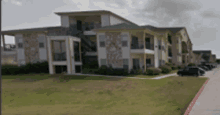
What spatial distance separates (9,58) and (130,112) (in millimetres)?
28733

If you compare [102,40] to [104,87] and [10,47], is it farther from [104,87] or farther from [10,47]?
[10,47]

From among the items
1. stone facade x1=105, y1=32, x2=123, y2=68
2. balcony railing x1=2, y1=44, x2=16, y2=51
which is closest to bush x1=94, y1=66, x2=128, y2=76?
stone facade x1=105, y1=32, x2=123, y2=68

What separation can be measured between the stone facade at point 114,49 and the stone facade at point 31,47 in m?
14.2

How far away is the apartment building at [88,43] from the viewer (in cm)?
2071

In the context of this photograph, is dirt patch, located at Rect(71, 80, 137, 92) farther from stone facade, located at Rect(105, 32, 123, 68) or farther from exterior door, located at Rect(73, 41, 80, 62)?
exterior door, located at Rect(73, 41, 80, 62)

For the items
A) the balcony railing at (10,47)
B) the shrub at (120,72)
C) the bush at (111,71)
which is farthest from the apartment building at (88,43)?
the balcony railing at (10,47)

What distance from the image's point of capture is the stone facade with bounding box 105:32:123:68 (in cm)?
2094

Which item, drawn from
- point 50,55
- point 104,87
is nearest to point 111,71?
point 104,87

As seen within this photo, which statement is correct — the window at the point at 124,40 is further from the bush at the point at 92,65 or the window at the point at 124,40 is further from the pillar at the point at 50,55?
the pillar at the point at 50,55

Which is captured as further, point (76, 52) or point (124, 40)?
point (76, 52)

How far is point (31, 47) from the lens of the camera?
2370cm

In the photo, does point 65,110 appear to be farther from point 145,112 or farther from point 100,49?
point 100,49

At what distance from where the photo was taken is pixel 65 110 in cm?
799

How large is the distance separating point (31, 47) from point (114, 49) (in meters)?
16.5
